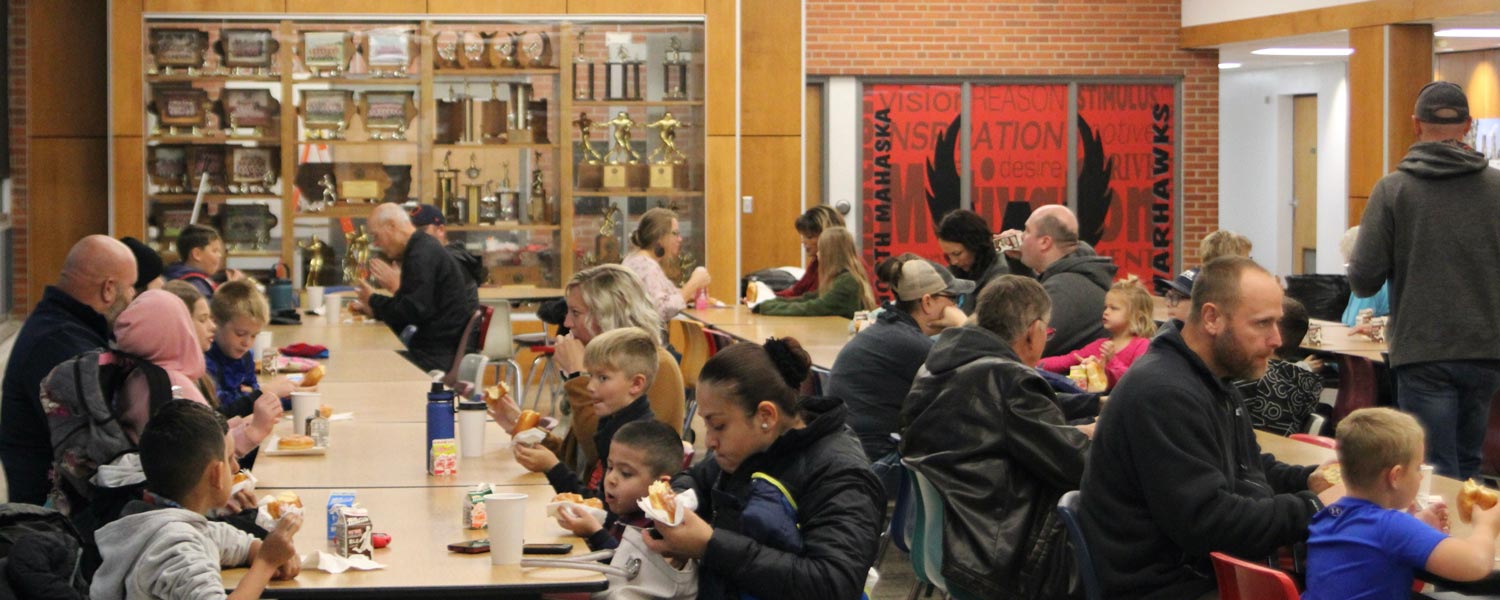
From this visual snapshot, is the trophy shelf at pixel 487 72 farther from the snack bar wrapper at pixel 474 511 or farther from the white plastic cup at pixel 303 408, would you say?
the snack bar wrapper at pixel 474 511

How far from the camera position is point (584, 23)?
1171cm

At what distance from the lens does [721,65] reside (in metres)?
11.7

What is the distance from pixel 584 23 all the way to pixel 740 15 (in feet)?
3.60

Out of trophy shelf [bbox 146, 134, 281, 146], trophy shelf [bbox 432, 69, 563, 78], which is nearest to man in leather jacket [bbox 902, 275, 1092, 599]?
trophy shelf [bbox 432, 69, 563, 78]

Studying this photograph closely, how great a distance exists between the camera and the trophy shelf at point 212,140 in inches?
449

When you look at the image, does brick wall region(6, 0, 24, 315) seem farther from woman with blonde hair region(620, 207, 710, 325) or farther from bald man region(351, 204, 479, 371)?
woman with blonde hair region(620, 207, 710, 325)

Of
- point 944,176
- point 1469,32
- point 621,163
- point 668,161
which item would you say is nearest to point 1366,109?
point 1469,32

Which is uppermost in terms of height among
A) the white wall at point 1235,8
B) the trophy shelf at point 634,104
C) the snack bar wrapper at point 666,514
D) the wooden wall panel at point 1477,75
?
the white wall at point 1235,8

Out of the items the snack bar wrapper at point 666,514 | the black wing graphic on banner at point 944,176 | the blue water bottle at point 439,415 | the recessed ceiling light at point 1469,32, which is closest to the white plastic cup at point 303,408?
the blue water bottle at point 439,415

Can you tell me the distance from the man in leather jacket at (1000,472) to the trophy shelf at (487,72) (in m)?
7.83

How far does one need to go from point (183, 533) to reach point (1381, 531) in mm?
2277

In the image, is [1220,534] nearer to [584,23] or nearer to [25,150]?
[584,23]

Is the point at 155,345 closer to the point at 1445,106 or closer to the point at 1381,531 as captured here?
the point at 1381,531

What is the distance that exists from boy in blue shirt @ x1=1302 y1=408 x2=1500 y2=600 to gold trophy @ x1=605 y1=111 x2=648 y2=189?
8.74 metres
